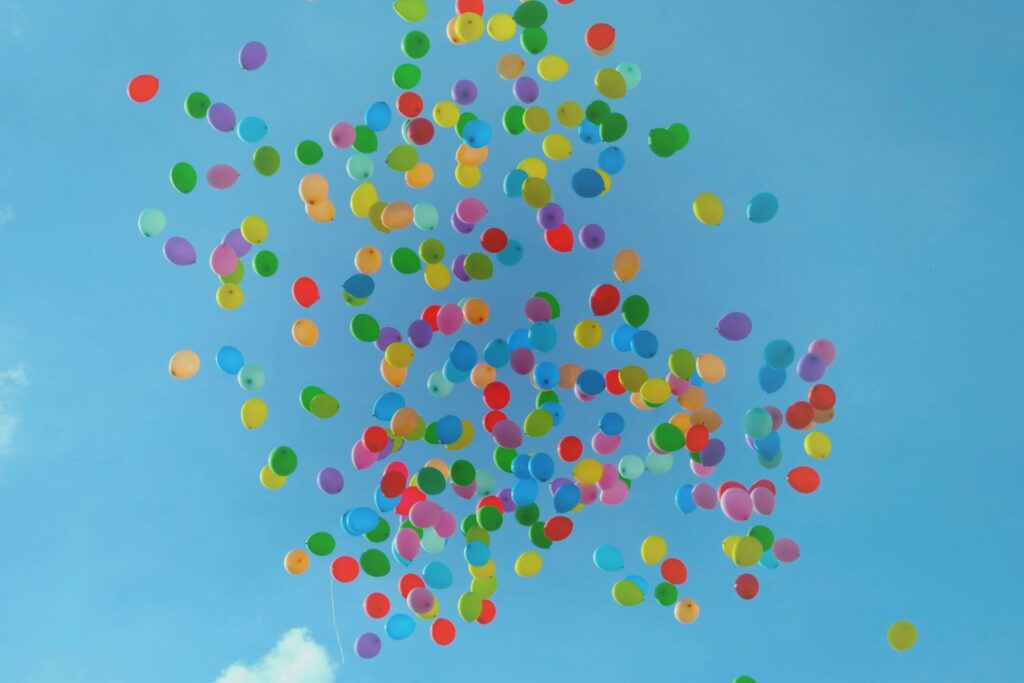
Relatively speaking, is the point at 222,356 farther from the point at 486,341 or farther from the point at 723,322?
the point at 723,322

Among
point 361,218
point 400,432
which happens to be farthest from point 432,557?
point 361,218

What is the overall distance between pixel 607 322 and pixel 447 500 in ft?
7.61

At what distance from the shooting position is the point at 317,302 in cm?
874

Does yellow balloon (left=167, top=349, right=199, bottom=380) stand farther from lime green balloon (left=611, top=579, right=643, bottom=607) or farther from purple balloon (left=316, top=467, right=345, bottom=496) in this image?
lime green balloon (left=611, top=579, right=643, bottom=607)

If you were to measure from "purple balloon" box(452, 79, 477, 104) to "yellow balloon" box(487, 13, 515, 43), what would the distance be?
471mm

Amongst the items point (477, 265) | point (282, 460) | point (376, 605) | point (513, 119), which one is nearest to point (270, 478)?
point (282, 460)

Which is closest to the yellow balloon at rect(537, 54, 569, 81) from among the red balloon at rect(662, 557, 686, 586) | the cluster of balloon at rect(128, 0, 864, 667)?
the cluster of balloon at rect(128, 0, 864, 667)

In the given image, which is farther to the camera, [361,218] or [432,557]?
[432,557]

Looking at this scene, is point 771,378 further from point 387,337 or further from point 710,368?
point 387,337

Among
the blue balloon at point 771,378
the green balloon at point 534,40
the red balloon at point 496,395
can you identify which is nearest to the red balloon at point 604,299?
the red balloon at point 496,395

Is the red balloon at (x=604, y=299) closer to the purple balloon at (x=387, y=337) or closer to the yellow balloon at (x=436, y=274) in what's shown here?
the yellow balloon at (x=436, y=274)

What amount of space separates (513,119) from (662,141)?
1.33 metres

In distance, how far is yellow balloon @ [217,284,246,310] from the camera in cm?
820

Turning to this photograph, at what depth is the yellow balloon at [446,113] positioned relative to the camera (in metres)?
8.41
